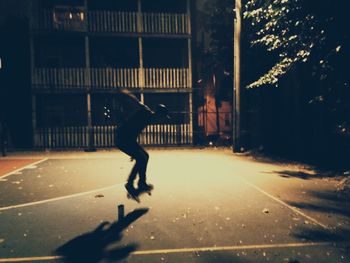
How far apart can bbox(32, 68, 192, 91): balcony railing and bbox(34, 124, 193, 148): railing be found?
2.29 metres

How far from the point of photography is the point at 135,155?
19.2ft

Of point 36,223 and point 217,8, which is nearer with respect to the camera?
point 36,223

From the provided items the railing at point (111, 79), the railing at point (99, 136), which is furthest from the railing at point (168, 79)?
the railing at point (99, 136)

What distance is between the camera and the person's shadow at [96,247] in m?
3.58

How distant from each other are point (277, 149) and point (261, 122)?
67.9 inches

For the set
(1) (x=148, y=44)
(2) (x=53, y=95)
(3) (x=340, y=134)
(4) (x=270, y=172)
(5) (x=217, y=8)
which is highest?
(5) (x=217, y=8)

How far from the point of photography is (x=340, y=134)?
994 cm

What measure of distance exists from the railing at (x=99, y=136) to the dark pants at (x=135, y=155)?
34.1 feet

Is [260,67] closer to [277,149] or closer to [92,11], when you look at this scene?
[277,149]

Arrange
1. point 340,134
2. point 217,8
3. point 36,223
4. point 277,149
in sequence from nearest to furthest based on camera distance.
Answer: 1. point 36,223
2. point 340,134
3. point 277,149
4. point 217,8

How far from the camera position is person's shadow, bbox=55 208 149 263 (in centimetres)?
358

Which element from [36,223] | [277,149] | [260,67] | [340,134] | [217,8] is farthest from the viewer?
[217,8]

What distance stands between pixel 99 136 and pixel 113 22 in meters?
6.52

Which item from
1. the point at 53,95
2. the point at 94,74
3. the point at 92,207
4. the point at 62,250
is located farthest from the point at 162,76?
the point at 62,250
